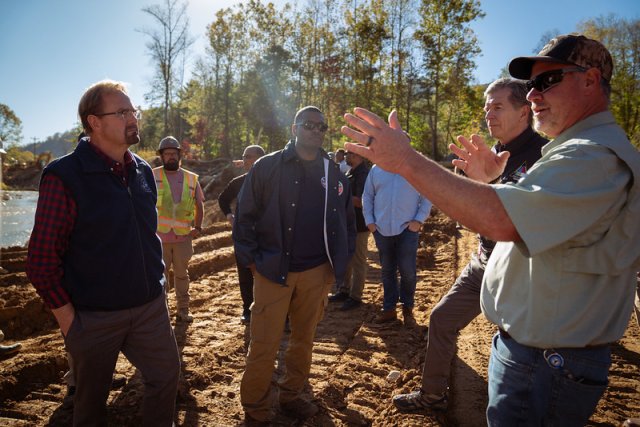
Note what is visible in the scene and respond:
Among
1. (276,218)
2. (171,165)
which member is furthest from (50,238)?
(171,165)

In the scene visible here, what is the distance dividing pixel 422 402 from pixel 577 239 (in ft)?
7.67

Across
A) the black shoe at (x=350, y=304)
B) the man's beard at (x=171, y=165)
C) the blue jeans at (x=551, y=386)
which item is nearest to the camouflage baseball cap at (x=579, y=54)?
the blue jeans at (x=551, y=386)

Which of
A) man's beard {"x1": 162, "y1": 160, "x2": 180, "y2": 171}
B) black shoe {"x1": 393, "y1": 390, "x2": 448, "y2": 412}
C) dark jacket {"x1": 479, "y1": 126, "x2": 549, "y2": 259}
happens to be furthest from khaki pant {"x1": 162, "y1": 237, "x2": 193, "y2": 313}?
dark jacket {"x1": 479, "y1": 126, "x2": 549, "y2": 259}

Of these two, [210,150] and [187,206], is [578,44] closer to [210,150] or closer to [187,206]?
[187,206]

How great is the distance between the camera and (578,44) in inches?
58.8

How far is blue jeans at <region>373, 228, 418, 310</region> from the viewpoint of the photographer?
521 cm

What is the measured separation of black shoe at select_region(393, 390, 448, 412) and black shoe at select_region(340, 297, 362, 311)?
2683 millimetres

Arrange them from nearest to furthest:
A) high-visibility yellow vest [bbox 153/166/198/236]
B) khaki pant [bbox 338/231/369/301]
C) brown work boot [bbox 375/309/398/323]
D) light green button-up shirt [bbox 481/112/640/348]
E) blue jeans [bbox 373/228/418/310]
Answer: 1. light green button-up shirt [bbox 481/112/640/348]
2. high-visibility yellow vest [bbox 153/166/198/236]
3. blue jeans [bbox 373/228/418/310]
4. brown work boot [bbox 375/309/398/323]
5. khaki pant [bbox 338/231/369/301]

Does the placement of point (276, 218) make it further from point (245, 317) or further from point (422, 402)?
point (245, 317)

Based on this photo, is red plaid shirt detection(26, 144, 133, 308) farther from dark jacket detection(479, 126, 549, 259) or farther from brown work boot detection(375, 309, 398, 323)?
brown work boot detection(375, 309, 398, 323)

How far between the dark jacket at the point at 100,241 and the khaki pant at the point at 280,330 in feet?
2.99

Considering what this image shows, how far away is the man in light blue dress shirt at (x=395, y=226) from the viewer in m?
5.12

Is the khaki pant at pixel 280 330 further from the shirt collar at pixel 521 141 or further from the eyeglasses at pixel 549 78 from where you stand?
the eyeglasses at pixel 549 78

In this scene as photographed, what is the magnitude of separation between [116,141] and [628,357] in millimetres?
5154
